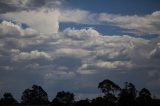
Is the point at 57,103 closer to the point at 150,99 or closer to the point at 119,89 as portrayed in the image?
the point at 119,89

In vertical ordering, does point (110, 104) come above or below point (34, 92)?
below

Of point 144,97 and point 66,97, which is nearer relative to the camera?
point 144,97

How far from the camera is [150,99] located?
534ft

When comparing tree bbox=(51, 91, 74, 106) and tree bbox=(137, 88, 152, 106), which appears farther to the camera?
tree bbox=(51, 91, 74, 106)

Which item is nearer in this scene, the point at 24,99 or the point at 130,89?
the point at 130,89

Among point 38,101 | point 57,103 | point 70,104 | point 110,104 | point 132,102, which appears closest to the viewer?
point 132,102

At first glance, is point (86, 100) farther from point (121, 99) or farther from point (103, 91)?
point (121, 99)

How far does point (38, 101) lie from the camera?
196 m

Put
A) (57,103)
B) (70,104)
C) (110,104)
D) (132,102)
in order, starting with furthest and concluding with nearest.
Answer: (70,104) → (57,103) → (110,104) → (132,102)

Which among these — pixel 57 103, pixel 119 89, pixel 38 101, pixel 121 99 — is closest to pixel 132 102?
pixel 121 99

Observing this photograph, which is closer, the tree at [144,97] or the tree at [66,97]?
the tree at [144,97]

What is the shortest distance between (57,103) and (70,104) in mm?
21766

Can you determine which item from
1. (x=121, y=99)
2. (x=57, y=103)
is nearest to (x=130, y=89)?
(x=121, y=99)

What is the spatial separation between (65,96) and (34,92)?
20184mm
